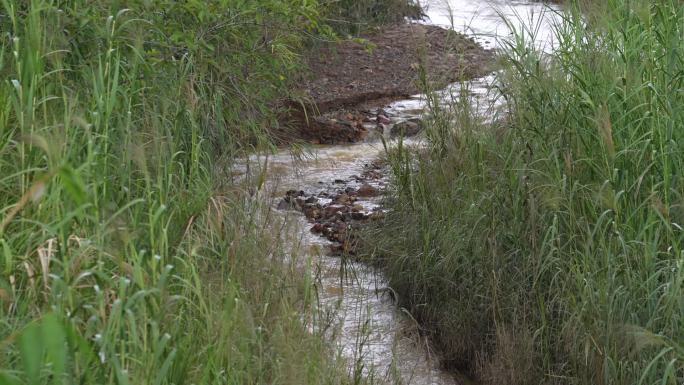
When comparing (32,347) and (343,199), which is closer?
(32,347)

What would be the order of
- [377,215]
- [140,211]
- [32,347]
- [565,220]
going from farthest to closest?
[377,215] → [565,220] → [140,211] → [32,347]

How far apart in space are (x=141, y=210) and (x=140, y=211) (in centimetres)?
13

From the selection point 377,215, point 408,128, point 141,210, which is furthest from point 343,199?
point 141,210

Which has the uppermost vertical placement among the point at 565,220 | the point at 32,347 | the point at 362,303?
the point at 32,347

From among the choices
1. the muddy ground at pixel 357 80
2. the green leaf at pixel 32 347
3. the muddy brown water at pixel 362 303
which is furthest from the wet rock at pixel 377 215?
the green leaf at pixel 32 347

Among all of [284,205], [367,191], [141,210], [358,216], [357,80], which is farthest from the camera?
[357,80]

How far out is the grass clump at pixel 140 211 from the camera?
287cm

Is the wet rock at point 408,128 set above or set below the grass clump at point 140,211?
below

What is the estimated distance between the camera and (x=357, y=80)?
11.1 metres

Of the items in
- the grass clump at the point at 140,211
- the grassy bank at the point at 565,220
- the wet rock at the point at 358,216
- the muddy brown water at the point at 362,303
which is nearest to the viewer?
the grass clump at the point at 140,211

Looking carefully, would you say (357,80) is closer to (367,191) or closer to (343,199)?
(367,191)

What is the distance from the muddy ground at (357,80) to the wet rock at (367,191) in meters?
1.22

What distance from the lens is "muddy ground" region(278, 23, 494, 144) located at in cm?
948

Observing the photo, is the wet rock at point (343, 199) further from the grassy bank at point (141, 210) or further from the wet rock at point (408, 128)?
the wet rock at point (408, 128)
